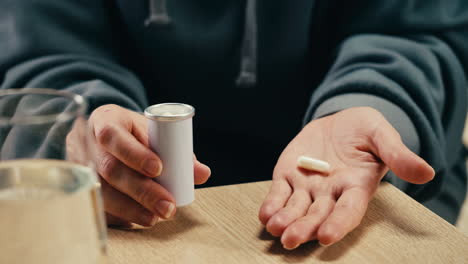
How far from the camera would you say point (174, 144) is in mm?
472

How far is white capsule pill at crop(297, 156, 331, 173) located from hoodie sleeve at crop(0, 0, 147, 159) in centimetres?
30

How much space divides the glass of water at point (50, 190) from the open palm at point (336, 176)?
216mm

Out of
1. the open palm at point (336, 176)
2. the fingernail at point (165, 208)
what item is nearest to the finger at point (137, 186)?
the fingernail at point (165, 208)

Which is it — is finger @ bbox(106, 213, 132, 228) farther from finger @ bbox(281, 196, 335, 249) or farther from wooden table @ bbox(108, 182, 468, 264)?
finger @ bbox(281, 196, 335, 249)

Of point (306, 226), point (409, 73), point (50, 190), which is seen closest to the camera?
point (50, 190)

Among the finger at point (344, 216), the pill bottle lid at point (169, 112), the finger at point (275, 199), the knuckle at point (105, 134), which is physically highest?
the pill bottle lid at point (169, 112)

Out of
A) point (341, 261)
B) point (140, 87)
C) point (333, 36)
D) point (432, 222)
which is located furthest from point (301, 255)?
point (333, 36)

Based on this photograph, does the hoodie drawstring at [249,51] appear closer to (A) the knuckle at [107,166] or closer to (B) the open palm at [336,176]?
(B) the open palm at [336,176]

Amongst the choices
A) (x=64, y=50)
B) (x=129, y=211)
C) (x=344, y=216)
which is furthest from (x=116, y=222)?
(x=64, y=50)

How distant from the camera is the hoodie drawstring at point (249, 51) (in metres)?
0.87

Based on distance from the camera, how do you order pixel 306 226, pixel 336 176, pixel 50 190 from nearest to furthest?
pixel 50 190, pixel 306 226, pixel 336 176

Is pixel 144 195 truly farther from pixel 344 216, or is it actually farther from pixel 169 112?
pixel 344 216

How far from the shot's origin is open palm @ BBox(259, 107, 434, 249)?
47 centimetres

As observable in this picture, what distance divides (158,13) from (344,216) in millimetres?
551
